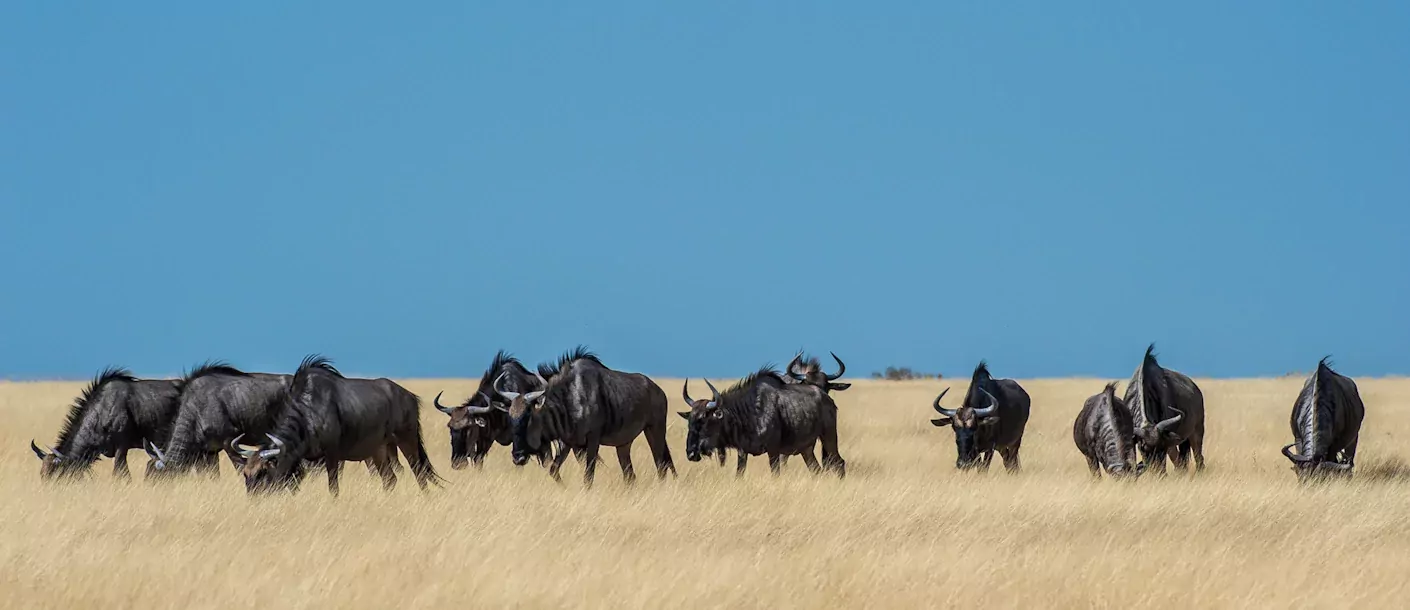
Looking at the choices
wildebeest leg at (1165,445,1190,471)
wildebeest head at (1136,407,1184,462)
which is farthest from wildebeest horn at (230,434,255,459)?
wildebeest leg at (1165,445,1190,471)

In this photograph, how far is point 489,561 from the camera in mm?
10695

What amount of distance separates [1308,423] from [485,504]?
32.0 ft

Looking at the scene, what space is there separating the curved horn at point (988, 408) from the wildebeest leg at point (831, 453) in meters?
1.82

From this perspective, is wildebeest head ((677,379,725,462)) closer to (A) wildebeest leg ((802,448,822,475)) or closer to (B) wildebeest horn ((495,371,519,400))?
(A) wildebeest leg ((802,448,822,475))

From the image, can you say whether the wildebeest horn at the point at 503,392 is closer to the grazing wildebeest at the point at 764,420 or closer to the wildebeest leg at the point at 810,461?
the grazing wildebeest at the point at 764,420

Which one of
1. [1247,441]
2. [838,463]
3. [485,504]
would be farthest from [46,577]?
[1247,441]

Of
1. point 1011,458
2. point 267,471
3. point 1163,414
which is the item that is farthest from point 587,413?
point 1163,414

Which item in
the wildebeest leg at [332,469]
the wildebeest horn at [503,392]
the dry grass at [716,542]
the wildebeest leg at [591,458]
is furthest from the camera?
the wildebeest horn at [503,392]

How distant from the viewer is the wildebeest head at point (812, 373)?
69.5 ft

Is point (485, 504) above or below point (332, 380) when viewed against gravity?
below

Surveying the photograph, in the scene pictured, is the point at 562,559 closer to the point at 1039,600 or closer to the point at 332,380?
the point at 1039,600

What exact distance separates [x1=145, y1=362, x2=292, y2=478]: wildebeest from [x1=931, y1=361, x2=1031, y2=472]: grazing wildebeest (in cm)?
779

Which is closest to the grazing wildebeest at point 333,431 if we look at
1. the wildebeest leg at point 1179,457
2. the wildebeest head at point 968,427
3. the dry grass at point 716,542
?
the dry grass at point 716,542

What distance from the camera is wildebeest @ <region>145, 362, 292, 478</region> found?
16.5 m
